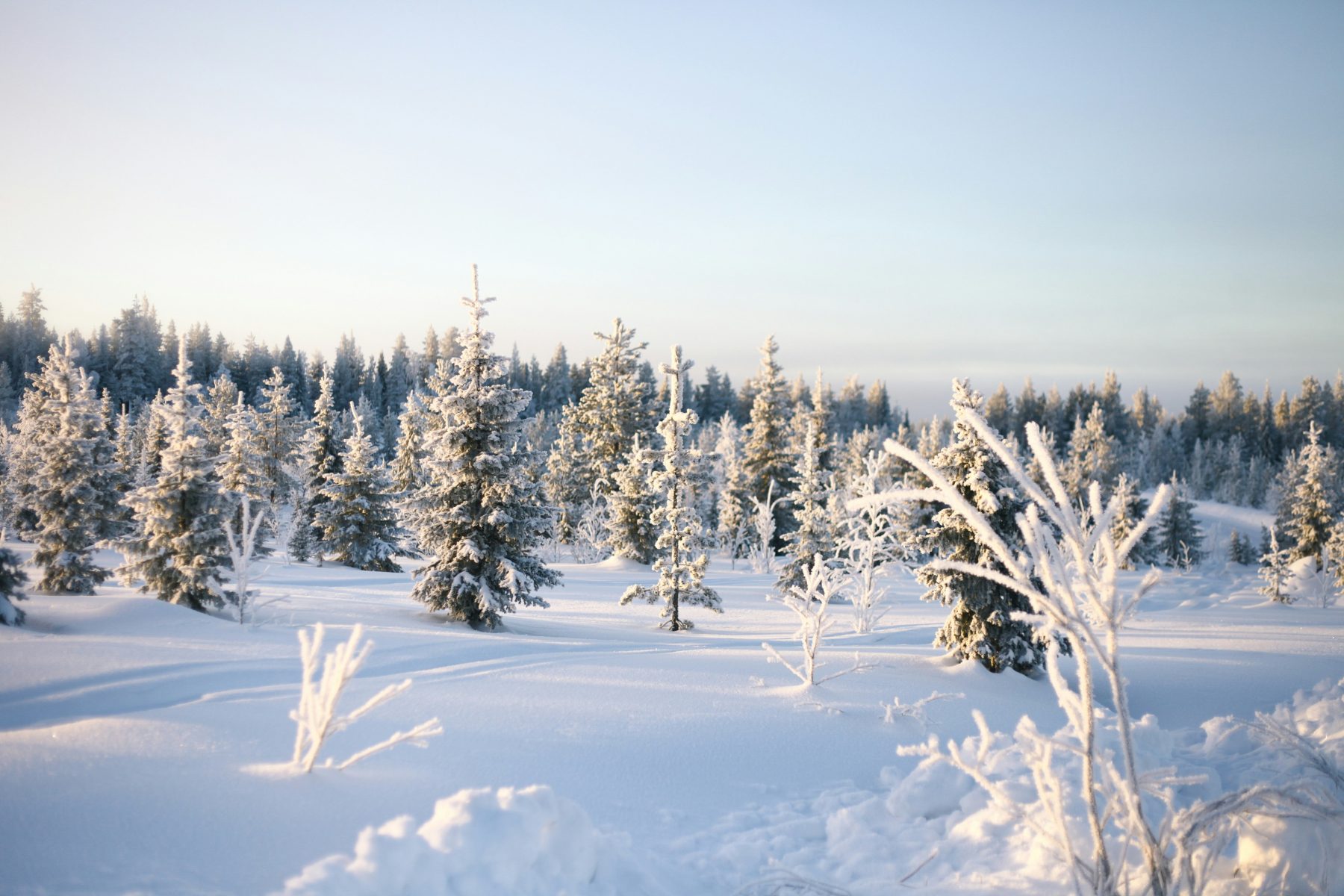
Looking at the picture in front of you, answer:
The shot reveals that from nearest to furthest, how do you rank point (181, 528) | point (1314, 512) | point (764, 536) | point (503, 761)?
point (503, 761) < point (181, 528) < point (764, 536) < point (1314, 512)

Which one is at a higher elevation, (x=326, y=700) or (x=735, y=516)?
(x=326, y=700)

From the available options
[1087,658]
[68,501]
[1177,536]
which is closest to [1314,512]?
[1177,536]

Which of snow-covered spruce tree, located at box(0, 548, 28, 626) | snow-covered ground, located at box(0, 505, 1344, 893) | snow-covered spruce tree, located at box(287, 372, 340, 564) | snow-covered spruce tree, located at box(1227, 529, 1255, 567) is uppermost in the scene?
snow-covered spruce tree, located at box(287, 372, 340, 564)

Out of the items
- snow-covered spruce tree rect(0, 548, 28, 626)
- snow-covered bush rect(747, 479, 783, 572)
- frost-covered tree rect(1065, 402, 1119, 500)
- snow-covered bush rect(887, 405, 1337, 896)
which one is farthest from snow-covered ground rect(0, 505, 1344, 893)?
frost-covered tree rect(1065, 402, 1119, 500)

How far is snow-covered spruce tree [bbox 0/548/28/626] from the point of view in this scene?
32.4ft

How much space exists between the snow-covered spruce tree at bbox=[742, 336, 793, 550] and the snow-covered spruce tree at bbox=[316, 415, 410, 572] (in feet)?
63.8

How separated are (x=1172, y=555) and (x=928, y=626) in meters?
40.5

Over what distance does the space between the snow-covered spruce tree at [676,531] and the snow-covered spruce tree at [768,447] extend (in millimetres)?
23044

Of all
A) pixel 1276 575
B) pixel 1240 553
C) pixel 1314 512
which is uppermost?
pixel 1314 512

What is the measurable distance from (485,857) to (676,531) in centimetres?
1314

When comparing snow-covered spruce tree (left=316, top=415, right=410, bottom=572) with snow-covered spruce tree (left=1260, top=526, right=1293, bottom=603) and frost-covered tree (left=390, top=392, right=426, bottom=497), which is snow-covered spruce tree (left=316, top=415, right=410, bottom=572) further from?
snow-covered spruce tree (left=1260, top=526, right=1293, bottom=603)

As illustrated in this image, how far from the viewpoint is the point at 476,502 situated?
50.1 ft

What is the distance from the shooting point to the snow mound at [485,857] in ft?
12.3

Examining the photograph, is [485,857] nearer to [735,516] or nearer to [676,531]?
[676,531]
